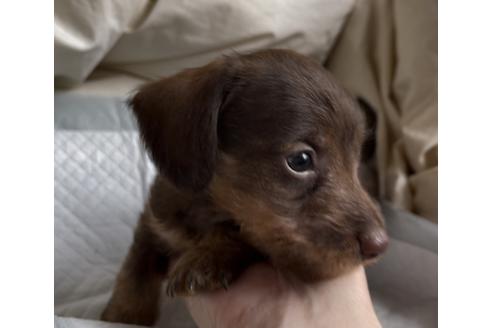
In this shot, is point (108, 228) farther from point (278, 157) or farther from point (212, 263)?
point (278, 157)

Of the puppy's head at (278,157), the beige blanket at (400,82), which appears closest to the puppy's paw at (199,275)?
the puppy's head at (278,157)

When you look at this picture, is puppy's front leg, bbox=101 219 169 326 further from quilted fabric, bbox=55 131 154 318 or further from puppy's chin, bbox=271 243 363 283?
puppy's chin, bbox=271 243 363 283

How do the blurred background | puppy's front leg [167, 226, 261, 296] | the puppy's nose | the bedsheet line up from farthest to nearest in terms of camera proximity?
the blurred background < the bedsheet < puppy's front leg [167, 226, 261, 296] < the puppy's nose

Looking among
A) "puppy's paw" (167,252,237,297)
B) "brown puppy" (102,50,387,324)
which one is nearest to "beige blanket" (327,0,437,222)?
"brown puppy" (102,50,387,324)

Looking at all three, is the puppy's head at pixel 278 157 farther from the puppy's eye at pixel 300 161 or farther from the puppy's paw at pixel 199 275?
the puppy's paw at pixel 199 275

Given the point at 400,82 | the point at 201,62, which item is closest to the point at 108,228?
the point at 201,62
